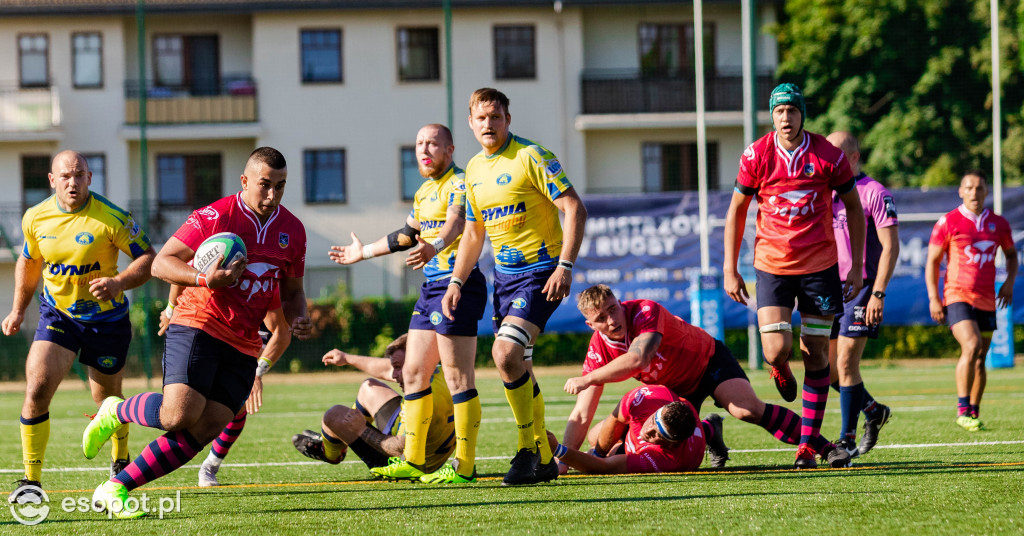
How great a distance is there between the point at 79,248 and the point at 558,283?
301 cm

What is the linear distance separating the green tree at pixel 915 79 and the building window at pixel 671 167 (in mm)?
3187

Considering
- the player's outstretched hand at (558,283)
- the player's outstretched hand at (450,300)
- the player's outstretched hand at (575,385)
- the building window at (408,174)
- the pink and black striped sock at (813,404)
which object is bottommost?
the pink and black striped sock at (813,404)

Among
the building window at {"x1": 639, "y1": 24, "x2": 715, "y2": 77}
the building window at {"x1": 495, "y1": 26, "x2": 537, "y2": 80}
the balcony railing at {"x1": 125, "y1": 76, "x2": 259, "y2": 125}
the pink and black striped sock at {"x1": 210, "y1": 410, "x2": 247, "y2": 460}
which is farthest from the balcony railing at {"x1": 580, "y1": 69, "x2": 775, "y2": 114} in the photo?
the pink and black striped sock at {"x1": 210, "y1": 410, "x2": 247, "y2": 460}

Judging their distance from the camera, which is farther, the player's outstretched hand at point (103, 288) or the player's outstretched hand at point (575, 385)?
the player's outstretched hand at point (103, 288)

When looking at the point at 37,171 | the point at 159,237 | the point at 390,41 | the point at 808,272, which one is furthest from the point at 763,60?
the point at 808,272

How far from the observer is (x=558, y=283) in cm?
608

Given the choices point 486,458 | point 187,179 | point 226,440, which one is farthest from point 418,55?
point 226,440

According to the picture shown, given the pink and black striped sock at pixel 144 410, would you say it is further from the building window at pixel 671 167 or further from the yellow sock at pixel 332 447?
the building window at pixel 671 167

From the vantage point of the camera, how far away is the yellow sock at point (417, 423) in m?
6.76

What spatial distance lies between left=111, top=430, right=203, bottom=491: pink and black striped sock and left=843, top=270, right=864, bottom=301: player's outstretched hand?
3.93 m

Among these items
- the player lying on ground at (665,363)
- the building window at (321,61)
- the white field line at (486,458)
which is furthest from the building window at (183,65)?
the player lying on ground at (665,363)

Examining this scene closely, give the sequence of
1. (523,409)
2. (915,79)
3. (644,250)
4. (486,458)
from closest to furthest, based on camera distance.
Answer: (523,409)
(486,458)
(644,250)
(915,79)

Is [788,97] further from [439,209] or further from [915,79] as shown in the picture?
[915,79]

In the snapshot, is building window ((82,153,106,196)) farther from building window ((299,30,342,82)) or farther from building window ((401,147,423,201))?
building window ((401,147,423,201))
